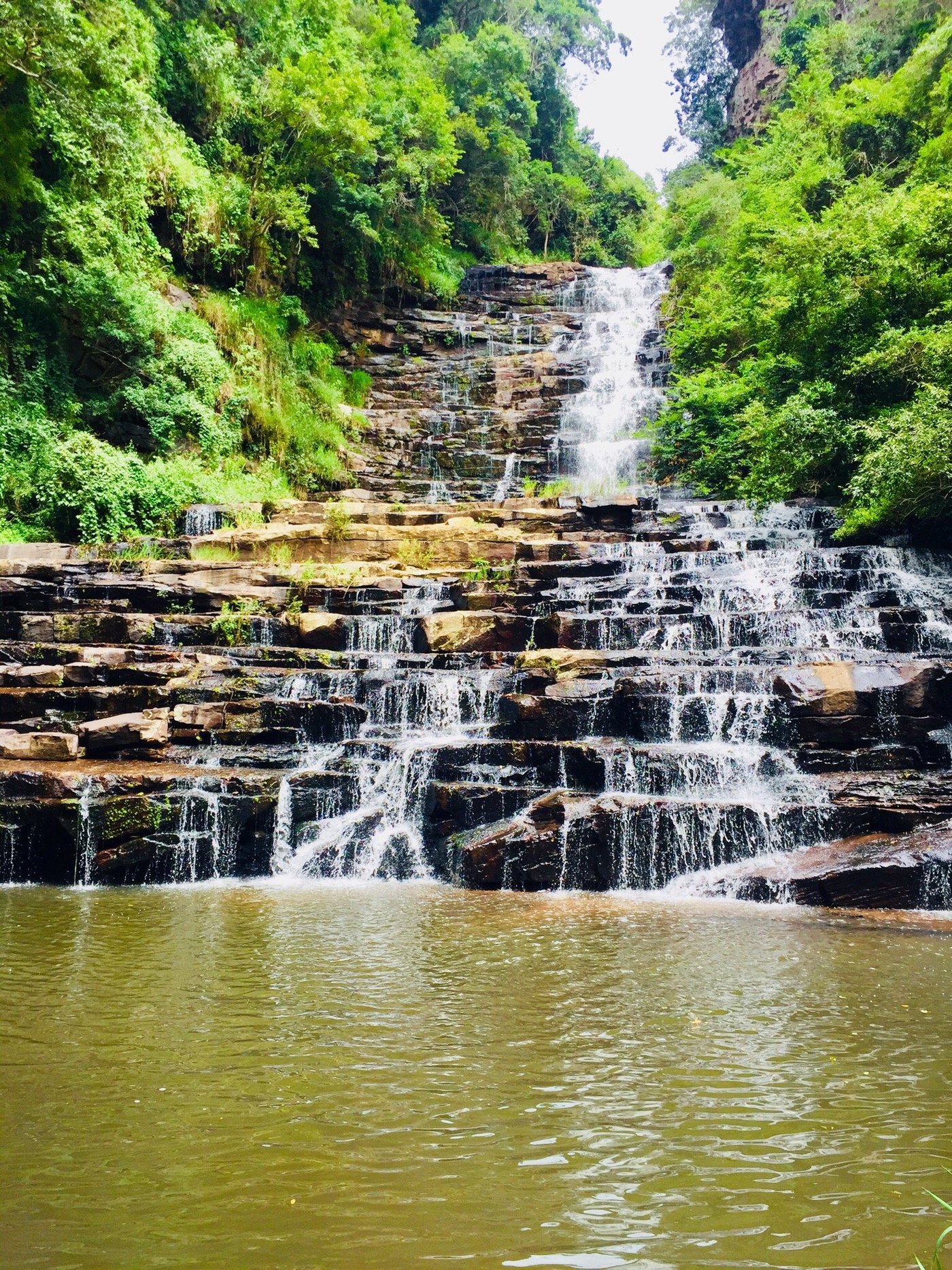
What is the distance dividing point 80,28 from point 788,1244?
19.6 meters

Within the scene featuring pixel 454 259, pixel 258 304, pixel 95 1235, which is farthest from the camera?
pixel 454 259

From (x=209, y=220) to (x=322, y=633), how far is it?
1455 centimetres

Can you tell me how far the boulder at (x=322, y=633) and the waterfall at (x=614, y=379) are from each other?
1048cm

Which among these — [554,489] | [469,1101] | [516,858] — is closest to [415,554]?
[554,489]

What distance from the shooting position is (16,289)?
17672 mm

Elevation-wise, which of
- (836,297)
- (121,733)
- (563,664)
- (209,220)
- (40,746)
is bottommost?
(40,746)

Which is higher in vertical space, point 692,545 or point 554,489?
point 554,489

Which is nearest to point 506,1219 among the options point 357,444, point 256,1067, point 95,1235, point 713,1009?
point 95,1235

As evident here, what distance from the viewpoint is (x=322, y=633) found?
1384cm

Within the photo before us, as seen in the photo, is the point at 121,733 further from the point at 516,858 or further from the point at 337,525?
the point at 337,525

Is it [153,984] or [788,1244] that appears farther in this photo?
[153,984]

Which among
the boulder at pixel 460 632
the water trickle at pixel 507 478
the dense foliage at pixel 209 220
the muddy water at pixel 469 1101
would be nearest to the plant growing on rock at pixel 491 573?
the boulder at pixel 460 632

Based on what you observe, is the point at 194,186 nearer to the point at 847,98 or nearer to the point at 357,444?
the point at 357,444

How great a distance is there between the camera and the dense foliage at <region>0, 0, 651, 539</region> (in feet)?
56.2
